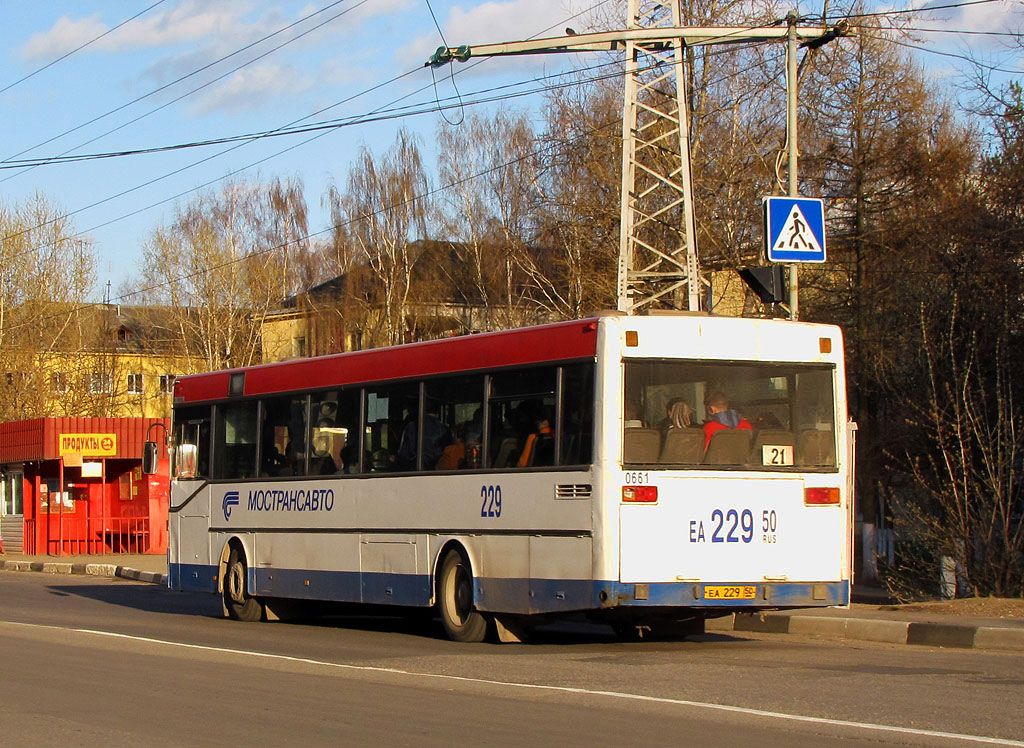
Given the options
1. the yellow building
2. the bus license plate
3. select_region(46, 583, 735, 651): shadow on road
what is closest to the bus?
the bus license plate

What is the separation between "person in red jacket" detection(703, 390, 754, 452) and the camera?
40.5 feet

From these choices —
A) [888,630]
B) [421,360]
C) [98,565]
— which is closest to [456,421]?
[421,360]

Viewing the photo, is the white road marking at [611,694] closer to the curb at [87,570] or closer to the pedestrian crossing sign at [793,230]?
the pedestrian crossing sign at [793,230]

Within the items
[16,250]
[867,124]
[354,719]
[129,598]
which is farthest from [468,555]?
[16,250]

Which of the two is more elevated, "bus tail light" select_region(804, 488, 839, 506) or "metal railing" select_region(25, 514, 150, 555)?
"bus tail light" select_region(804, 488, 839, 506)

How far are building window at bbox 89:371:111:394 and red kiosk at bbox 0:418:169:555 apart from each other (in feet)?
61.0

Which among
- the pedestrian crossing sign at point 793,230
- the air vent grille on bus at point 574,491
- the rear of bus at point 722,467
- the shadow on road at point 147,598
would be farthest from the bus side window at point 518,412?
the shadow on road at point 147,598

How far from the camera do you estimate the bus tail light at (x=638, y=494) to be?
11977 millimetres

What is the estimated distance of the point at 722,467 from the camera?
12.3m

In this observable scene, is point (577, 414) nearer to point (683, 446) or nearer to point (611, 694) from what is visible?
point (683, 446)

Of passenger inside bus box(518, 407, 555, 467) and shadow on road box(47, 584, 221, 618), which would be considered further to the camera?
shadow on road box(47, 584, 221, 618)

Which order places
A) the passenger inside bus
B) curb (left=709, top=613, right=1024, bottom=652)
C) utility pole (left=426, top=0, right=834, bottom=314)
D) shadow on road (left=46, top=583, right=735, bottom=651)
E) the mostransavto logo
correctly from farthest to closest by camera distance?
utility pole (left=426, top=0, right=834, bottom=314) < the mostransavto logo < shadow on road (left=46, top=583, right=735, bottom=651) < curb (left=709, top=613, right=1024, bottom=652) < the passenger inside bus

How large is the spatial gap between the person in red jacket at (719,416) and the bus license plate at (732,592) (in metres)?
1.20

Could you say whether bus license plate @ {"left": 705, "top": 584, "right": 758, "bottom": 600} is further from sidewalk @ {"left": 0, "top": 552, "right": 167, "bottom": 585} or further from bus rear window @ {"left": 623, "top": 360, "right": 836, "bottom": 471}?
sidewalk @ {"left": 0, "top": 552, "right": 167, "bottom": 585}
